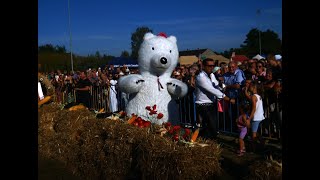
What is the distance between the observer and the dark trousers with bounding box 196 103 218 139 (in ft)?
21.8

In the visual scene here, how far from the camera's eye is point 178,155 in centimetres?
398

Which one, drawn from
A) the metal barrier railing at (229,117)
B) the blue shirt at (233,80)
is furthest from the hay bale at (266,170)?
the blue shirt at (233,80)

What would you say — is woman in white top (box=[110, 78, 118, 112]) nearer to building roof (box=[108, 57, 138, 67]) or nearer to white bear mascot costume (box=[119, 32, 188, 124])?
white bear mascot costume (box=[119, 32, 188, 124])

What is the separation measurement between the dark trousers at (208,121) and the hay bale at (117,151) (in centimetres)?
189

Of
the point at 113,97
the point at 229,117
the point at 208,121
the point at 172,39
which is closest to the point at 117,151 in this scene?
the point at 208,121

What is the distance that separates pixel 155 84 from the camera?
7461 mm

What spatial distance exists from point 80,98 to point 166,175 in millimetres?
9779

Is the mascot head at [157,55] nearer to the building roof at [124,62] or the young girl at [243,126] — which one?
the young girl at [243,126]

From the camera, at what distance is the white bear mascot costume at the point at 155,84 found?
7371 millimetres

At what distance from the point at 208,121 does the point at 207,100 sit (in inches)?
14.7

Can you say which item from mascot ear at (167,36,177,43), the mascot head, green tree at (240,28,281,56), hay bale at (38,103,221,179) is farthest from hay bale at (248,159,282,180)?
green tree at (240,28,281,56)

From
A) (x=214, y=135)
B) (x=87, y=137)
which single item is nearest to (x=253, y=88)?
(x=214, y=135)
